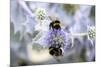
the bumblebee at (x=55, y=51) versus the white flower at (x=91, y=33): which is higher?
the white flower at (x=91, y=33)

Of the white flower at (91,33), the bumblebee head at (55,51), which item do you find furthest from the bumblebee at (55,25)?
the white flower at (91,33)

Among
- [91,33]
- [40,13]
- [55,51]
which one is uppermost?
[40,13]

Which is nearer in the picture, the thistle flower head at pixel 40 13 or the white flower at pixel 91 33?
the thistle flower head at pixel 40 13

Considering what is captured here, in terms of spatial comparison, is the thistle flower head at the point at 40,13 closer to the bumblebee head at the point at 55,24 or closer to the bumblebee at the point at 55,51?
the bumblebee head at the point at 55,24

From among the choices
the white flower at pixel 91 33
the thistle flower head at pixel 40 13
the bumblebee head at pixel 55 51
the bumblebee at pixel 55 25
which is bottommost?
the bumblebee head at pixel 55 51

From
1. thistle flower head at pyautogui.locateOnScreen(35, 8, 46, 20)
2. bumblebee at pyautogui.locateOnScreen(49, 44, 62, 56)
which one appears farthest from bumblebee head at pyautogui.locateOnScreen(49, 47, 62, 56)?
thistle flower head at pyautogui.locateOnScreen(35, 8, 46, 20)

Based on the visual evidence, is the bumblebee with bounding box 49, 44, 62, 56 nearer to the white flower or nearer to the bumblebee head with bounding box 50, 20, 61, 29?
the bumblebee head with bounding box 50, 20, 61, 29

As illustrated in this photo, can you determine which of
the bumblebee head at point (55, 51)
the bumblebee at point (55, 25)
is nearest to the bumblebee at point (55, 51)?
the bumblebee head at point (55, 51)

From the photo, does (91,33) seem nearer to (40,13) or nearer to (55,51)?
(55,51)

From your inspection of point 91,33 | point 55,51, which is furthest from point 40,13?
point 91,33

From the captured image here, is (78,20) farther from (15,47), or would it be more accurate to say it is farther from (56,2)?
(15,47)

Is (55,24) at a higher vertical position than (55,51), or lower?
higher
